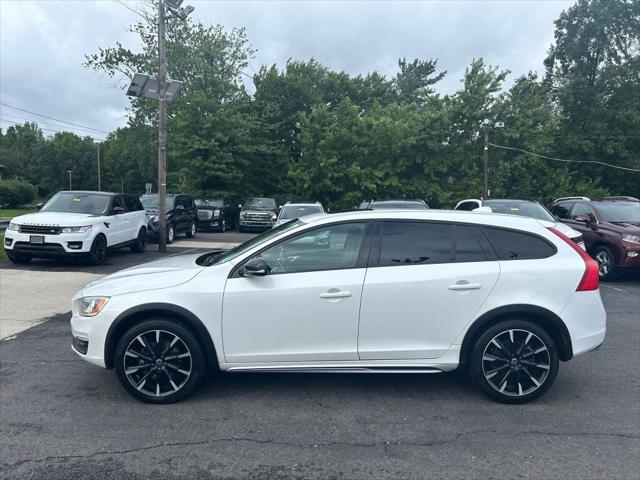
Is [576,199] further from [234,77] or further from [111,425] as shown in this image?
[234,77]

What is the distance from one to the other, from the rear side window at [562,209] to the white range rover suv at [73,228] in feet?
36.7

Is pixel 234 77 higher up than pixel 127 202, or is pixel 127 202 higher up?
pixel 234 77

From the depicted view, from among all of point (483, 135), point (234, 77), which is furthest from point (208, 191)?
point (483, 135)

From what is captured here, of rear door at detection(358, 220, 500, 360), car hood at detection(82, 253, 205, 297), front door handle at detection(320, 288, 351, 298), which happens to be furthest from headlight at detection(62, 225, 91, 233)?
rear door at detection(358, 220, 500, 360)

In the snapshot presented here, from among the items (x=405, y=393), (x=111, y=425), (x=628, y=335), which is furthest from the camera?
(x=628, y=335)

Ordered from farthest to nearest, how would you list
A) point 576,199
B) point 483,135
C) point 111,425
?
point 483,135
point 576,199
point 111,425

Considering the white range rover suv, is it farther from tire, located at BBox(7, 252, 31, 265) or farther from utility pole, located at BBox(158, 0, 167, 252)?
utility pole, located at BBox(158, 0, 167, 252)

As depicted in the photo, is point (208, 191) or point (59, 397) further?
point (208, 191)

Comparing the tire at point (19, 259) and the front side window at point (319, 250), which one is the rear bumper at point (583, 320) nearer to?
the front side window at point (319, 250)

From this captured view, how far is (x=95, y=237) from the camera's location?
11.7 m

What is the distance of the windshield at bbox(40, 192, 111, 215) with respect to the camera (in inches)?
478

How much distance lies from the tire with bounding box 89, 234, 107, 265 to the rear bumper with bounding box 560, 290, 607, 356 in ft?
33.1

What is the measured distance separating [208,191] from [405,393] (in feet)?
91.7

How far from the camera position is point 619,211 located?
39.0 ft
